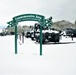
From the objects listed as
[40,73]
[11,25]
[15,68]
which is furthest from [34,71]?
[11,25]

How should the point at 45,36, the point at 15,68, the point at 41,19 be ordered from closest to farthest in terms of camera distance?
1. the point at 15,68
2. the point at 41,19
3. the point at 45,36

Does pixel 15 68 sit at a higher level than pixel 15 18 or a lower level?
lower

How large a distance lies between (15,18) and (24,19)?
24.2 inches

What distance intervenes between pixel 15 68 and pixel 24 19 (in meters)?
5.35

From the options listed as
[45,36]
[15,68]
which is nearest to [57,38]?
[45,36]

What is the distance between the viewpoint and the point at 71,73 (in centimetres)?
646

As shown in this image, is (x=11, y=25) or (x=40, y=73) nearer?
(x=40, y=73)

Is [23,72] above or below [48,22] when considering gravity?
below

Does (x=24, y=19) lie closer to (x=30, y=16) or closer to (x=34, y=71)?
(x=30, y=16)

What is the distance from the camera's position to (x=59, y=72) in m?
6.59

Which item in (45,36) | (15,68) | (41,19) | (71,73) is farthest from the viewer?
(45,36)

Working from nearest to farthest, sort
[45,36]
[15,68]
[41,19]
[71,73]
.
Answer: [71,73]
[15,68]
[41,19]
[45,36]

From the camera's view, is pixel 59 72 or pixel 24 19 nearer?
pixel 59 72

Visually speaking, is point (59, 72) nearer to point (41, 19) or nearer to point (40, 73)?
point (40, 73)
